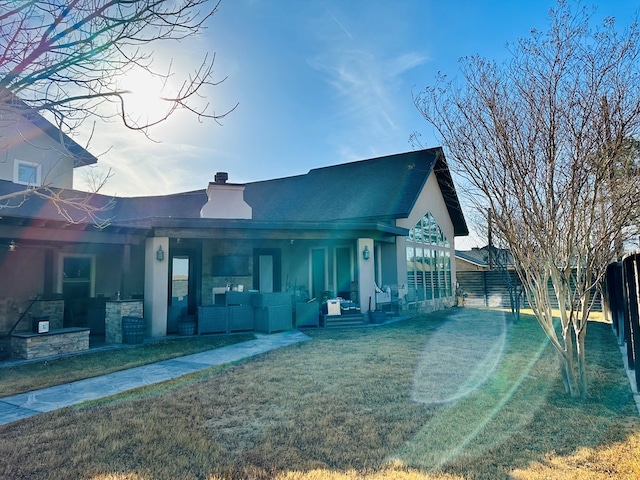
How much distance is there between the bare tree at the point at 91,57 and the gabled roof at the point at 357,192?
35.8 ft

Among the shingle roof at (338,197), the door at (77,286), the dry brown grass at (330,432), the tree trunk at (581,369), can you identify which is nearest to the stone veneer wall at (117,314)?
the door at (77,286)

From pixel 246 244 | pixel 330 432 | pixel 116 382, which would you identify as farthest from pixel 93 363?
pixel 246 244

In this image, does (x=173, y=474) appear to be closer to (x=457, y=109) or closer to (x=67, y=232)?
(x=457, y=109)

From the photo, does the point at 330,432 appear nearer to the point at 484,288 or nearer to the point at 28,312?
the point at 28,312

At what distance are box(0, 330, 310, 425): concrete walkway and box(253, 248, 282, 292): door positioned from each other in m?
4.72

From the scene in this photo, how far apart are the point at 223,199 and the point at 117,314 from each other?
17.5ft

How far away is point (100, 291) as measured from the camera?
12.2 meters

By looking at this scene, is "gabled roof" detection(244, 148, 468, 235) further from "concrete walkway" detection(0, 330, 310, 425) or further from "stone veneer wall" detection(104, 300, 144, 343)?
"stone veneer wall" detection(104, 300, 144, 343)

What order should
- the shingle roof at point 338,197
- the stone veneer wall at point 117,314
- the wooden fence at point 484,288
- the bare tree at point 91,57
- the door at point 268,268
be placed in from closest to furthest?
1. the bare tree at point 91,57
2. the stone veneer wall at point 117,314
3. the door at point 268,268
4. the shingle roof at point 338,197
5. the wooden fence at point 484,288

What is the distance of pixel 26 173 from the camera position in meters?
11.2

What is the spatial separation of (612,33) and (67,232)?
32.3ft

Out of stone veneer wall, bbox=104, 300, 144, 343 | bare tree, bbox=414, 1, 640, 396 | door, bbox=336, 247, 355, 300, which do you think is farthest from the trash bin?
bare tree, bbox=414, 1, 640, 396

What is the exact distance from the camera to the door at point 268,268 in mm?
13250

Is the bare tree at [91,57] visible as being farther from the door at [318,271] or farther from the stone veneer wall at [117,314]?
the door at [318,271]
